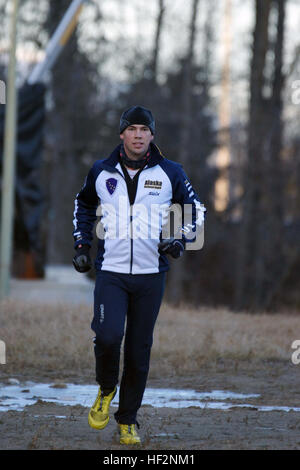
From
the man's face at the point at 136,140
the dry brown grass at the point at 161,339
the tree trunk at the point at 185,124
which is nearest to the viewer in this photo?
the man's face at the point at 136,140

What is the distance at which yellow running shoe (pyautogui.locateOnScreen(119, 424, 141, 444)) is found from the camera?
589 centimetres

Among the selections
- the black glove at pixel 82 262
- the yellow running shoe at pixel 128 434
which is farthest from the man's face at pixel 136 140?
the yellow running shoe at pixel 128 434

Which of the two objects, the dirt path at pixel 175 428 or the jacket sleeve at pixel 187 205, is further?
the jacket sleeve at pixel 187 205

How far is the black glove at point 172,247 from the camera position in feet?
19.4

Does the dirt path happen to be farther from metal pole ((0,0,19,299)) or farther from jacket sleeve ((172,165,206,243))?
metal pole ((0,0,19,299))

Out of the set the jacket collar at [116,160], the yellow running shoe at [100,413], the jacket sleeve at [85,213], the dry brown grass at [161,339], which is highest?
the jacket collar at [116,160]

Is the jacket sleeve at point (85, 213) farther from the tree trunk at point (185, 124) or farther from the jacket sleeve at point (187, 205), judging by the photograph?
the tree trunk at point (185, 124)

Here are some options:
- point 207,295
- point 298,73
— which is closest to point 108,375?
point 298,73

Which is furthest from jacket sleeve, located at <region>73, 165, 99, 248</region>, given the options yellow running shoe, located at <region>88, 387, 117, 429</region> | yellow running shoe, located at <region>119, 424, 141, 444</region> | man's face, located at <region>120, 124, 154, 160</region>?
yellow running shoe, located at <region>119, 424, 141, 444</region>

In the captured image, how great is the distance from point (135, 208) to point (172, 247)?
384 mm

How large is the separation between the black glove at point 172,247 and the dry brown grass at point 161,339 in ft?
11.9

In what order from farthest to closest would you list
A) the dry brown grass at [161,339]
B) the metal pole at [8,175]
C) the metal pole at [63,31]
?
the metal pole at [63,31]
the metal pole at [8,175]
the dry brown grass at [161,339]

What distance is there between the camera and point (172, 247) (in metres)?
5.92
